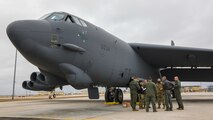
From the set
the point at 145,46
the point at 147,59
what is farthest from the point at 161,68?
the point at 145,46

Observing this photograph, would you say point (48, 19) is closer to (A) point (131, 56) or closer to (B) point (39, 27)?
(B) point (39, 27)

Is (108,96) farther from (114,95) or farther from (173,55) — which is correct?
(173,55)

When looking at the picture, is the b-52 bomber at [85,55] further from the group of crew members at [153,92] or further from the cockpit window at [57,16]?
the group of crew members at [153,92]

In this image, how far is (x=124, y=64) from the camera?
47.8 ft

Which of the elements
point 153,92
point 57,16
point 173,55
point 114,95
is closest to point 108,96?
point 114,95

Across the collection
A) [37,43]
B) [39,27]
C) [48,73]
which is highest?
[39,27]

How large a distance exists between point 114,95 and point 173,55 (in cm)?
447

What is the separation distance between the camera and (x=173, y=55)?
55.4 feet

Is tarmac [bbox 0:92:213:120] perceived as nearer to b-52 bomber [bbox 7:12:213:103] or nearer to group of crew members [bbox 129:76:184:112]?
group of crew members [bbox 129:76:184:112]

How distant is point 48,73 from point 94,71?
2016 mm

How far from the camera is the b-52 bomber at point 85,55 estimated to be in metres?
9.25

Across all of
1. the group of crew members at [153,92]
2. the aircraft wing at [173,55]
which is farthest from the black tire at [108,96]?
the group of crew members at [153,92]

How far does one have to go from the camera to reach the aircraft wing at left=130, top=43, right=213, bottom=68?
16.2 meters

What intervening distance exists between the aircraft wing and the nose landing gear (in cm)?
279
